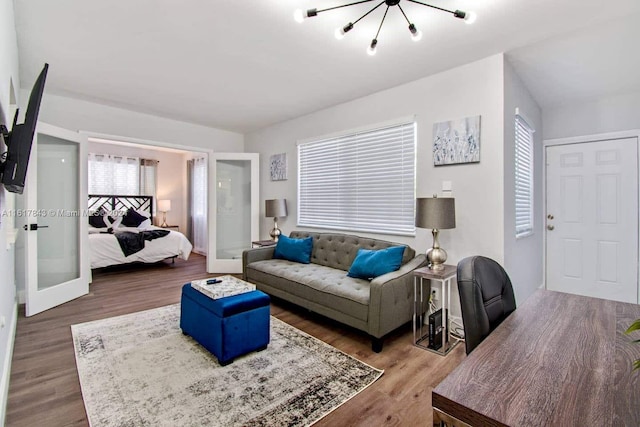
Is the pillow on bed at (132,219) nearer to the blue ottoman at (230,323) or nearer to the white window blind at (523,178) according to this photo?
the blue ottoman at (230,323)

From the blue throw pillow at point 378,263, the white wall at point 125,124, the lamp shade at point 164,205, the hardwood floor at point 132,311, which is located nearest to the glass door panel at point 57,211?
the white wall at point 125,124

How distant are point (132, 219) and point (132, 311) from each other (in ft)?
11.6

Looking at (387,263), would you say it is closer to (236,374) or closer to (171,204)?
(236,374)

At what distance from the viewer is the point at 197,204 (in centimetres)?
745

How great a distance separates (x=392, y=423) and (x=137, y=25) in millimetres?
3234

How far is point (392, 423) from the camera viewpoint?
1.71 metres

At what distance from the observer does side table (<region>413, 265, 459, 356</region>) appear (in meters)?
2.59

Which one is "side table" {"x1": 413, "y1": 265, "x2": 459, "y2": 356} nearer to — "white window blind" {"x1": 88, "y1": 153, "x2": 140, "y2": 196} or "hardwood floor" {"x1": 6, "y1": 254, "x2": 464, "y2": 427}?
"hardwood floor" {"x1": 6, "y1": 254, "x2": 464, "y2": 427}

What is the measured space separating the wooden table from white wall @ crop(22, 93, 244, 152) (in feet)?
13.9

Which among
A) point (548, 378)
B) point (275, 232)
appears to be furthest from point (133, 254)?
point (548, 378)

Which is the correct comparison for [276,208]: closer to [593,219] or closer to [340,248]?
[340,248]

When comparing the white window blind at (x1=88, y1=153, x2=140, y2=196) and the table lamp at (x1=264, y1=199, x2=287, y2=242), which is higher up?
the white window blind at (x1=88, y1=153, x2=140, y2=196)

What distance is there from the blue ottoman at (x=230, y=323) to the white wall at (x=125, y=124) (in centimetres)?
288

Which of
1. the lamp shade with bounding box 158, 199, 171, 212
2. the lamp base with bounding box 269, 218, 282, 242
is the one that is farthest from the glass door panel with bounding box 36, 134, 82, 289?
the lamp shade with bounding box 158, 199, 171, 212
